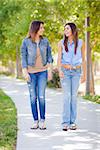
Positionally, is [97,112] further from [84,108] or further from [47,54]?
[47,54]

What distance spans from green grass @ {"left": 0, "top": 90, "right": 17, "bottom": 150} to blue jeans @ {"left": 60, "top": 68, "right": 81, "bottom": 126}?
0.98m

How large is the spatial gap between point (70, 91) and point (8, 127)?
4.56ft

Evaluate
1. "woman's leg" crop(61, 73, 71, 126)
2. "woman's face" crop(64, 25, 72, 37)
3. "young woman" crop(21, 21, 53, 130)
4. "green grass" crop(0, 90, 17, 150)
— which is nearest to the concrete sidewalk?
"green grass" crop(0, 90, 17, 150)

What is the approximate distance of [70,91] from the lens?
8.34 metres

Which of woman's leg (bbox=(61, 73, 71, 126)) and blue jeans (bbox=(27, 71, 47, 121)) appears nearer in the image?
woman's leg (bbox=(61, 73, 71, 126))

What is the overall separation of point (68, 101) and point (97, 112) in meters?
2.65

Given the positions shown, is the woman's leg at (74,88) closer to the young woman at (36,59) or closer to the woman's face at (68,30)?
the young woman at (36,59)

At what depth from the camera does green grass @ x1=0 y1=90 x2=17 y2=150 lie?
7.42 meters

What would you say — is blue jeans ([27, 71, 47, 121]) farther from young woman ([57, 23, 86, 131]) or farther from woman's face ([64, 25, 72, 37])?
woman's face ([64, 25, 72, 37])

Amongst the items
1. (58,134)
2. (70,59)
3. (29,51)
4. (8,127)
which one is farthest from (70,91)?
(8,127)

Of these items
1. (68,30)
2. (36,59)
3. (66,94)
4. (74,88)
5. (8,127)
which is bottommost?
(8,127)

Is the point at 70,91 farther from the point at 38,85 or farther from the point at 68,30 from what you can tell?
the point at 68,30

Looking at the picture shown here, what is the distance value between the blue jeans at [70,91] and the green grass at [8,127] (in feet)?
3.23

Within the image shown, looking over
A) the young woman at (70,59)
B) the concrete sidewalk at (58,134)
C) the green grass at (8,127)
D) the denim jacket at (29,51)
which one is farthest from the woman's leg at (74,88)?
the green grass at (8,127)
